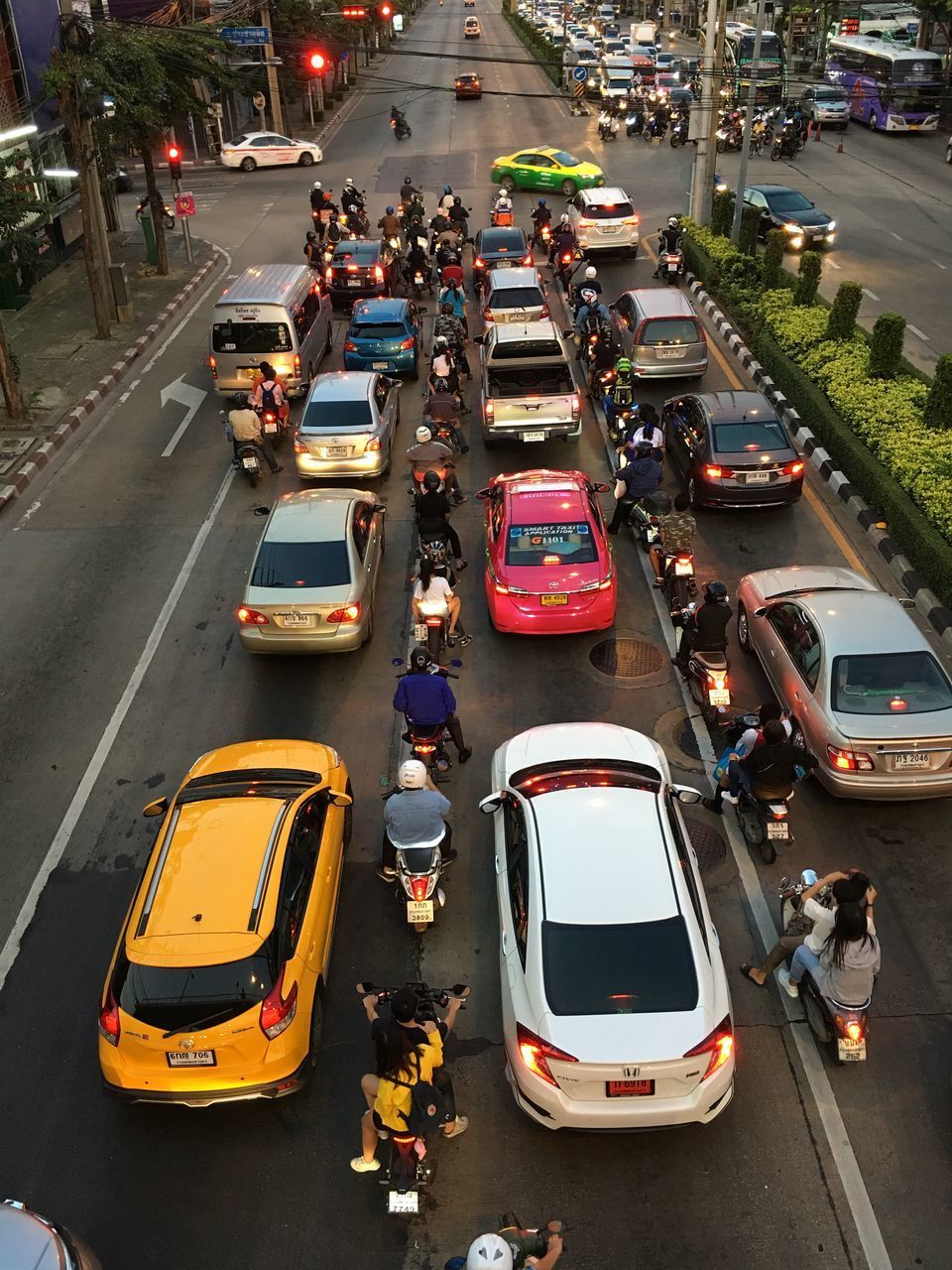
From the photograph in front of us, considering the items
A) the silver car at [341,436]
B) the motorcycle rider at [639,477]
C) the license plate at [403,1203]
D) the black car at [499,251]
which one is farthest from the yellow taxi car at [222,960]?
the black car at [499,251]

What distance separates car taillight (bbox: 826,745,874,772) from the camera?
9070 mm

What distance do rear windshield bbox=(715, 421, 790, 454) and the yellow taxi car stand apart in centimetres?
889

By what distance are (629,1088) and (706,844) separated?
11.0 ft

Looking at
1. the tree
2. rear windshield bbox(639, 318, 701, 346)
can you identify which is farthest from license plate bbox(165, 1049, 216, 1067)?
the tree

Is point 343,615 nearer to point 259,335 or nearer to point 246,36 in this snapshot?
point 259,335

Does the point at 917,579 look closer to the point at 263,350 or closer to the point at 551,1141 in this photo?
the point at 551,1141

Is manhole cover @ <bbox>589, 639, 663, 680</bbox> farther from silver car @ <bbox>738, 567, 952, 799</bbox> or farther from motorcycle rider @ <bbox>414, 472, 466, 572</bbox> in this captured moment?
motorcycle rider @ <bbox>414, 472, 466, 572</bbox>

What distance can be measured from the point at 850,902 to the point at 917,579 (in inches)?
302

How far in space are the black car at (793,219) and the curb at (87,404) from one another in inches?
576

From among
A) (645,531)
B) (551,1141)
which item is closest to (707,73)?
(645,531)

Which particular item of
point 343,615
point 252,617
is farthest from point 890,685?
point 252,617

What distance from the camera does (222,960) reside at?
6750mm

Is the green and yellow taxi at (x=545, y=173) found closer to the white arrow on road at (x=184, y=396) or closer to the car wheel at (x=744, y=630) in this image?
the white arrow on road at (x=184, y=396)

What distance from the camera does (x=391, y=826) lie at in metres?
8.13
